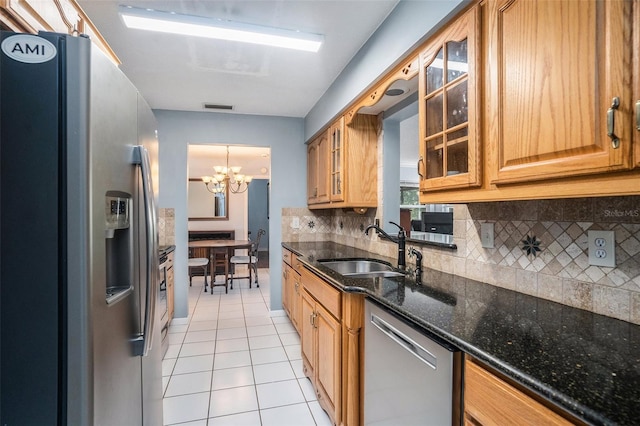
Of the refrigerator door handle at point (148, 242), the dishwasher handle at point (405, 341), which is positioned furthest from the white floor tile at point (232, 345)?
the dishwasher handle at point (405, 341)

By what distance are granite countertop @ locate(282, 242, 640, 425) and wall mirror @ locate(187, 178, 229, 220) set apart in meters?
6.23

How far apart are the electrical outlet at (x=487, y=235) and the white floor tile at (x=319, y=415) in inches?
54.6

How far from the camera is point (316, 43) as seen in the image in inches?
86.4

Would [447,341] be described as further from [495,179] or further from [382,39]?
[382,39]

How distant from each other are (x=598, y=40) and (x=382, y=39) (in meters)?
1.35


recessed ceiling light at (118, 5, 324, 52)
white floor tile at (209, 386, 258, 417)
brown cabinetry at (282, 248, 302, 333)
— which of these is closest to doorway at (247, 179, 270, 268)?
brown cabinetry at (282, 248, 302, 333)

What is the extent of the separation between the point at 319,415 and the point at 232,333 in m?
1.66

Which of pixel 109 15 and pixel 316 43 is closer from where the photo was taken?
pixel 109 15

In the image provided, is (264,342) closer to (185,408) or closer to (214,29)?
(185,408)

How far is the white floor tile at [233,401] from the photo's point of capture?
2.03m

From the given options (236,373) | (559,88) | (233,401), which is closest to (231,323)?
(236,373)

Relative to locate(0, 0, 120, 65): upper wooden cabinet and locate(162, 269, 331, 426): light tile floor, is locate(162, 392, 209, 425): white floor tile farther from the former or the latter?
locate(0, 0, 120, 65): upper wooden cabinet

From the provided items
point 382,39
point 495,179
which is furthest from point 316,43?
point 495,179

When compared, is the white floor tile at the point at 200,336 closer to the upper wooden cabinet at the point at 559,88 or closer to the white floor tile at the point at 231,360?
the white floor tile at the point at 231,360
